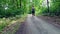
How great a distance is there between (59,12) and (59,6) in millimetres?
1130

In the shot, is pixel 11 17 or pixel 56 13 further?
pixel 56 13

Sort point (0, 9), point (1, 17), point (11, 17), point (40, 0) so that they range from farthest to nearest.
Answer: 1. point (40, 0)
2. point (11, 17)
3. point (1, 17)
4. point (0, 9)

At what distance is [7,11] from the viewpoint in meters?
20.9

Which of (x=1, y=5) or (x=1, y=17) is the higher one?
(x=1, y=5)

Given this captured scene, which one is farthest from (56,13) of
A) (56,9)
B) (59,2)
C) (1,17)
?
(1,17)

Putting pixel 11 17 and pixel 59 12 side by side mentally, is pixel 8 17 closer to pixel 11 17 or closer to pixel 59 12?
pixel 11 17

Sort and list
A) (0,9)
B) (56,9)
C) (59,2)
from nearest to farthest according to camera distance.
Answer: (0,9), (59,2), (56,9)

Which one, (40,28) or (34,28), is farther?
(34,28)

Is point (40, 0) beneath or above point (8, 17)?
above

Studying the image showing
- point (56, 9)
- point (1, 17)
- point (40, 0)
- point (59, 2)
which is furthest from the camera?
point (40, 0)

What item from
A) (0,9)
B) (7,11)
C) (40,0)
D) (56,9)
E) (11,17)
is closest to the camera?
(0,9)

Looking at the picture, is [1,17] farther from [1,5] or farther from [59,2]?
[59,2]

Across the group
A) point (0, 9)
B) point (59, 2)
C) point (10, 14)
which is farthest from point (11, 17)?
point (59, 2)

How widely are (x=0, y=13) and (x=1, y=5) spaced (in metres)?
1.01
